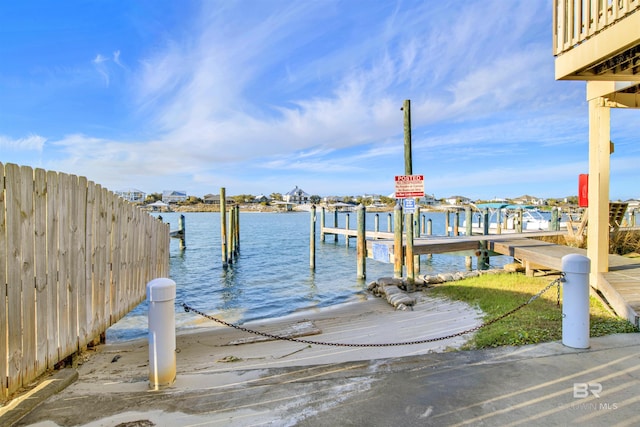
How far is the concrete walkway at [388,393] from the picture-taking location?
2855mm

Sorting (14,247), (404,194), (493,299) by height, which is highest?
(404,194)

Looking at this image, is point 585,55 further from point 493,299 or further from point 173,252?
point 173,252

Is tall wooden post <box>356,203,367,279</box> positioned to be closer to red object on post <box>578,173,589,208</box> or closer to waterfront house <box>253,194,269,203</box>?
red object on post <box>578,173,589,208</box>

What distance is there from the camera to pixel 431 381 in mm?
3443

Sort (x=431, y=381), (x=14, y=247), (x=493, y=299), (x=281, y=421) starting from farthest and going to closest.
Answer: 1. (x=493, y=299)
2. (x=431, y=381)
3. (x=14, y=247)
4. (x=281, y=421)

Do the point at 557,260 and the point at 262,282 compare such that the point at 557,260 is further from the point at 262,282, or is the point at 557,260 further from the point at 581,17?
the point at 262,282

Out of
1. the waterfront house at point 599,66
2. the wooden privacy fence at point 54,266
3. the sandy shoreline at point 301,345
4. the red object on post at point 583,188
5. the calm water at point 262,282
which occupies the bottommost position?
the calm water at point 262,282

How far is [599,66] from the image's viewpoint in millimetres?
4957

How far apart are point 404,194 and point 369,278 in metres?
7.43

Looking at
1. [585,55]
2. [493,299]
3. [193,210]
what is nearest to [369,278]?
[493,299]

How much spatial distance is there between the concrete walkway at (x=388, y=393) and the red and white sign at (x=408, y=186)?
5109 millimetres

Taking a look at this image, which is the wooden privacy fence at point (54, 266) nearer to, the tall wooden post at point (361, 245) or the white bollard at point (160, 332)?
the white bollard at point (160, 332)

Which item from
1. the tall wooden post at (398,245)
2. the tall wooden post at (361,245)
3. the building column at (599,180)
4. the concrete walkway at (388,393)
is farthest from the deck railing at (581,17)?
the tall wooden post at (361,245)

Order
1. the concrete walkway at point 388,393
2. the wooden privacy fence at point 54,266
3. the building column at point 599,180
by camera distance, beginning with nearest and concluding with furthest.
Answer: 1. the concrete walkway at point 388,393
2. the wooden privacy fence at point 54,266
3. the building column at point 599,180
